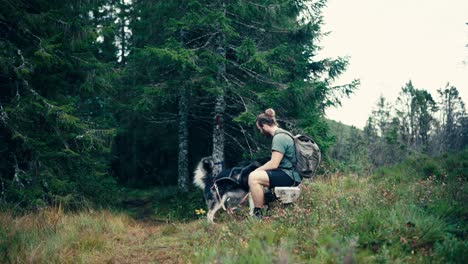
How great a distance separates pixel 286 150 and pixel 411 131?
Result: 61.0ft

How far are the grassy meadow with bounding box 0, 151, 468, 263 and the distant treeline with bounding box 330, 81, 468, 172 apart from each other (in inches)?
477

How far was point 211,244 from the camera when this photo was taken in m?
4.04

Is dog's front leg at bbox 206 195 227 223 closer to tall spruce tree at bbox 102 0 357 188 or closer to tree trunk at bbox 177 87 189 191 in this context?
tall spruce tree at bbox 102 0 357 188

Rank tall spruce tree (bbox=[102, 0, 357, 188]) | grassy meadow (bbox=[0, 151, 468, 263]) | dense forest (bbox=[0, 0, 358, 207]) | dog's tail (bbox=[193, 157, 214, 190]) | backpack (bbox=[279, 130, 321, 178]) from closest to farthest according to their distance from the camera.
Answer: grassy meadow (bbox=[0, 151, 468, 263]), backpack (bbox=[279, 130, 321, 178]), dog's tail (bbox=[193, 157, 214, 190]), dense forest (bbox=[0, 0, 358, 207]), tall spruce tree (bbox=[102, 0, 357, 188])

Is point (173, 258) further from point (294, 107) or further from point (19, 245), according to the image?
point (294, 107)

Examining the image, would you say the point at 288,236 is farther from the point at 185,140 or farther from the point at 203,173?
the point at 185,140

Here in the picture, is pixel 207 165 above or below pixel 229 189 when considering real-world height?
above

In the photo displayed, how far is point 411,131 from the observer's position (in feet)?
66.5

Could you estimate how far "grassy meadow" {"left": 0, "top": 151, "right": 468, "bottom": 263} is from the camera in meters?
3.10

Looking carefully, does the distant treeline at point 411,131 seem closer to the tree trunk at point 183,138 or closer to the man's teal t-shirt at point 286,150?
the tree trunk at point 183,138

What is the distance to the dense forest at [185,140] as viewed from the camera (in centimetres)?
362

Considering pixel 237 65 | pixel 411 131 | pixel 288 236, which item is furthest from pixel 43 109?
pixel 411 131

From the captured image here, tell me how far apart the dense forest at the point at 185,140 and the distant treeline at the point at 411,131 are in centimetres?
793

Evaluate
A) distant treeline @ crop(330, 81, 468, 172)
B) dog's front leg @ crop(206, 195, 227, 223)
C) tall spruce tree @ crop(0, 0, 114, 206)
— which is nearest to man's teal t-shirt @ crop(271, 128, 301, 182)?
dog's front leg @ crop(206, 195, 227, 223)
